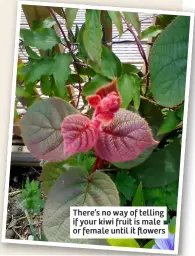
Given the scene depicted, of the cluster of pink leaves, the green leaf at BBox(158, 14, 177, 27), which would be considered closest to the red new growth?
the cluster of pink leaves

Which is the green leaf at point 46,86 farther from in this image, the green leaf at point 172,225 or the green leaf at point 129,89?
the green leaf at point 172,225

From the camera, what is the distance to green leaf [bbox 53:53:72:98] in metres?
0.67

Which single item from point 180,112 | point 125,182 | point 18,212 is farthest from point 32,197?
point 180,112

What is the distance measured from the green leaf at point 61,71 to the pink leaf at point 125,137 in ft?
0.26

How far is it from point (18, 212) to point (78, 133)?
5.8 inches

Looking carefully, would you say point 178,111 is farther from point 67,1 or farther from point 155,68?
point 67,1

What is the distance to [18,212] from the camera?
70 cm

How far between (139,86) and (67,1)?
0.15m

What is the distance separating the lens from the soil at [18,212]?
2.25 ft

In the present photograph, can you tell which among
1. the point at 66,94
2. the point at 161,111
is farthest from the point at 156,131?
the point at 66,94

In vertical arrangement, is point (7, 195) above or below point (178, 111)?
below

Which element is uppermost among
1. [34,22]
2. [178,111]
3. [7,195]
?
[34,22]

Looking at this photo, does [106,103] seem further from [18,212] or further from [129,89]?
[18,212]

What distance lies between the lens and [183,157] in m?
0.68
